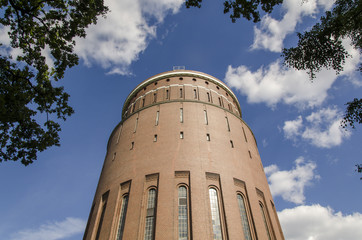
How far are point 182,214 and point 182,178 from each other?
2462mm

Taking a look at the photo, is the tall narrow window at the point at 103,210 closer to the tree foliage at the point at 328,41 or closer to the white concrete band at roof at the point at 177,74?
the white concrete band at roof at the point at 177,74

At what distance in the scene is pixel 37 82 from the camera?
9320 mm

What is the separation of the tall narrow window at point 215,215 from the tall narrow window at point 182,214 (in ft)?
5.40

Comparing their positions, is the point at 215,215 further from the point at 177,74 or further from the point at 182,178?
the point at 177,74

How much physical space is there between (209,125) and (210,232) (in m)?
8.59

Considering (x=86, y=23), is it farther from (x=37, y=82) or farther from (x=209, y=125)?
(x=209, y=125)

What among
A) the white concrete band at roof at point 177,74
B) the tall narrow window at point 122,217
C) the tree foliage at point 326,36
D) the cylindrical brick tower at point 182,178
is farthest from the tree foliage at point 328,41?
the white concrete band at roof at point 177,74

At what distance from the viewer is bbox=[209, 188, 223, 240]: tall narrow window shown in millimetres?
14148

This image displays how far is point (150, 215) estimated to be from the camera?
1496 centimetres

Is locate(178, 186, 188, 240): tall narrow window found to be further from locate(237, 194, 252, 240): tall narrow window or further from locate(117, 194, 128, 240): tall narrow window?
locate(237, 194, 252, 240): tall narrow window

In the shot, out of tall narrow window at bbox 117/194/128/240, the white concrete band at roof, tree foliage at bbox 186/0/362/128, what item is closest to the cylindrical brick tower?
tall narrow window at bbox 117/194/128/240

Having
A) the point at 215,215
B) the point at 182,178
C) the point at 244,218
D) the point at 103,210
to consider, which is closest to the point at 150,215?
the point at 182,178

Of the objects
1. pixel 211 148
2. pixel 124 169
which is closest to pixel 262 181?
pixel 211 148

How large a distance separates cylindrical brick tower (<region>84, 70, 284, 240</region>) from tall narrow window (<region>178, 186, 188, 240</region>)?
56mm
